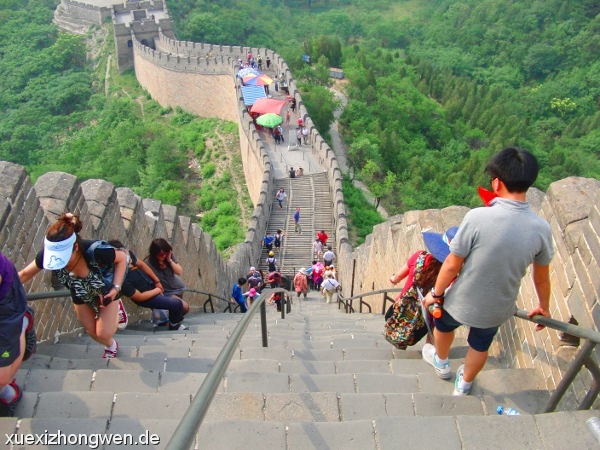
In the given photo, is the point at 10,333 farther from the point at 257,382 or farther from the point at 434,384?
the point at 434,384

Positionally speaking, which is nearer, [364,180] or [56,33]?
[364,180]

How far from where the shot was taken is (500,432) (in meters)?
2.83

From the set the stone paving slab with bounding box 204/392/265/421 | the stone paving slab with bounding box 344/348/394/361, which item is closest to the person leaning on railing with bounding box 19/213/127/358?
the stone paving slab with bounding box 204/392/265/421

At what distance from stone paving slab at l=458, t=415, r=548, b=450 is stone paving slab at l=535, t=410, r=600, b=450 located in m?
0.04

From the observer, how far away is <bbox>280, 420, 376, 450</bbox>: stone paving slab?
278 cm

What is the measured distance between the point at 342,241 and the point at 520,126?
1109 inches

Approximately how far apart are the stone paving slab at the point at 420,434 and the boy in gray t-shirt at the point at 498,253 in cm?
74

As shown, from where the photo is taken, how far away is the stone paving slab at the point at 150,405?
131 inches

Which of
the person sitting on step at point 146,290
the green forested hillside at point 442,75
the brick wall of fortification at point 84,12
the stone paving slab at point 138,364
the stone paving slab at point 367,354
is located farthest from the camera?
the brick wall of fortification at point 84,12

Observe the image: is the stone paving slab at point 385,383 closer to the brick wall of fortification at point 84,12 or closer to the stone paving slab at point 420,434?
the stone paving slab at point 420,434

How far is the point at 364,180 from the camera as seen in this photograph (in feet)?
70.8

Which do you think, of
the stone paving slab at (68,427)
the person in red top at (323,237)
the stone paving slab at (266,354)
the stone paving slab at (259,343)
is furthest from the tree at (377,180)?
the stone paving slab at (68,427)

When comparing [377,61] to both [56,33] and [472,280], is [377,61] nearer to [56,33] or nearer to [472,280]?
[56,33]

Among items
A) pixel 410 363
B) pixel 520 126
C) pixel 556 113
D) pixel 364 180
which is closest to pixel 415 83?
pixel 520 126
